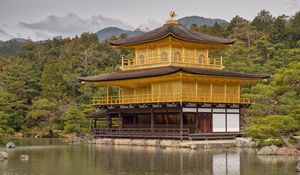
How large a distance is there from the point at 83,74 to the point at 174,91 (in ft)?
92.1

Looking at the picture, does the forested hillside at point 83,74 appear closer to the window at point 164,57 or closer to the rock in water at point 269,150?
the rock in water at point 269,150

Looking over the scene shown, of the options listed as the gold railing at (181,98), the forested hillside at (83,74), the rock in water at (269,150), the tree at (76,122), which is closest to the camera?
the rock in water at (269,150)

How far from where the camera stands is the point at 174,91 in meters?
43.8

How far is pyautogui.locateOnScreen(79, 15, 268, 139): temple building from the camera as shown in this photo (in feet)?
140

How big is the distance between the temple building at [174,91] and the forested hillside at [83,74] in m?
2.45

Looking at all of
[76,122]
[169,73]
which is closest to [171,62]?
[169,73]

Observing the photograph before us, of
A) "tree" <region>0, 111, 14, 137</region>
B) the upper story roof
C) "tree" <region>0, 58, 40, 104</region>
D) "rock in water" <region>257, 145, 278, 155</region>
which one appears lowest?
"rock in water" <region>257, 145, 278, 155</region>

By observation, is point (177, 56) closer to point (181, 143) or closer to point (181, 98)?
point (181, 98)

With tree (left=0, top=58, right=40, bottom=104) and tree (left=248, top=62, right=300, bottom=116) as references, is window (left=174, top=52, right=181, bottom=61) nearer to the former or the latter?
tree (left=248, top=62, right=300, bottom=116)

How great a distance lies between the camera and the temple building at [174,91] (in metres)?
42.8

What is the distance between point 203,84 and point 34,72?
30997 mm

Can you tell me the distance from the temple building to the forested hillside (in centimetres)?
245

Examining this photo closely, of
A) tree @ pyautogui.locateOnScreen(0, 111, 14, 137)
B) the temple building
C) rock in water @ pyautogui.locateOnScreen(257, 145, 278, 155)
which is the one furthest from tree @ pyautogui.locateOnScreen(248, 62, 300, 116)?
tree @ pyautogui.locateOnScreen(0, 111, 14, 137)

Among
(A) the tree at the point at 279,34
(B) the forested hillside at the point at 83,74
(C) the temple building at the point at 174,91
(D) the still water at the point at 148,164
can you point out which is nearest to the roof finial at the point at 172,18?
(C) the temple building at the point at 174,91
